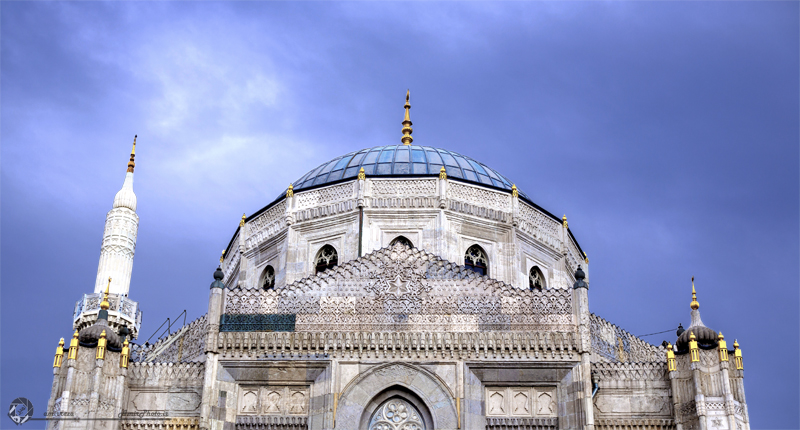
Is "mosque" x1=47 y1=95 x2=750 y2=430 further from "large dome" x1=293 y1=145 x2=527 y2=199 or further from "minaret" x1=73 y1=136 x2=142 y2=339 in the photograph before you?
"minaret" x1=73 y1=136 x2=142 y2=339

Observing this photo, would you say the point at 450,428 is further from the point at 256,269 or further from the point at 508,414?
the point at 256,269

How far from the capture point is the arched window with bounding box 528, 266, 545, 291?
32625mm

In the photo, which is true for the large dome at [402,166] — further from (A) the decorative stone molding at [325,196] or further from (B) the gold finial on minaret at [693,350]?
(B) the gold finial on minaret at [693,350]

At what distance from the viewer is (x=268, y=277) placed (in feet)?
109

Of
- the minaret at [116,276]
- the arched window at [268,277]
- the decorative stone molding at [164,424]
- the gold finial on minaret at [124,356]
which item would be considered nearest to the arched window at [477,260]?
the arched window at [268,277]

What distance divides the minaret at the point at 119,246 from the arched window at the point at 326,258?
30.0 feet

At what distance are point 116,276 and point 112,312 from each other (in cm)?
155

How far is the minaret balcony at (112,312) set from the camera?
3525 centimetres

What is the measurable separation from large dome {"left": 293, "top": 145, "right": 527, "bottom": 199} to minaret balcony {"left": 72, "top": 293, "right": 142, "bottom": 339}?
317 inches

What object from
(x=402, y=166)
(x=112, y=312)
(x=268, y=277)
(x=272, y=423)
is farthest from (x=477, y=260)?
(x=112, y=312)

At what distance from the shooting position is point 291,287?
2625 centimetres

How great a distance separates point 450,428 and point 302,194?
12012 millimetres

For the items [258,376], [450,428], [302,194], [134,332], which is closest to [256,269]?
[302,194]

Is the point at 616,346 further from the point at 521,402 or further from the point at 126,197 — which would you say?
the point at 126,197
